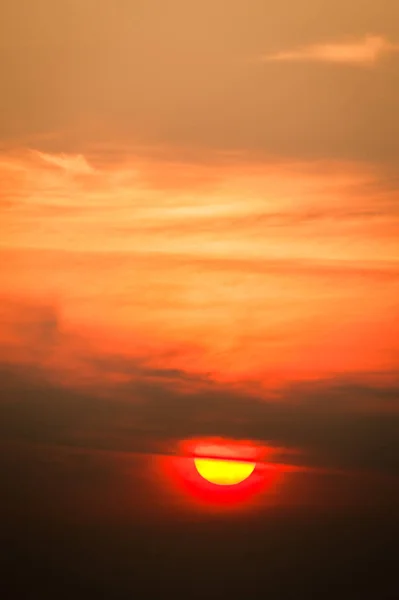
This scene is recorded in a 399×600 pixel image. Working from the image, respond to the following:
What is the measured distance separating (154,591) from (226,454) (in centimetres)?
472

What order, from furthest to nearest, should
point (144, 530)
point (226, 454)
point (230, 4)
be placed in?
point (144, 530)
point (226, 454)
point (230, 4)

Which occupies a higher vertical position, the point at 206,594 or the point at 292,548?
the point at 292,548

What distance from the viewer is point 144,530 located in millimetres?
15641

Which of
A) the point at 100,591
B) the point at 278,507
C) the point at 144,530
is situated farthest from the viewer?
the point at 100,591

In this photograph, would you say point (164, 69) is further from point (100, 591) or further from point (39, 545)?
point (100, 591)

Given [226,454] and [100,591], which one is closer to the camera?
[226,454]

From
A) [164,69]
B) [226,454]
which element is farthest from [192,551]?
[164,69]

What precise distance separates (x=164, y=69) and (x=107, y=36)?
561mm

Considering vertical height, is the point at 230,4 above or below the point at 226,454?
above

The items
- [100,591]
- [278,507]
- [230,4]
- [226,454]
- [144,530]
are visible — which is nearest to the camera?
[230,4]

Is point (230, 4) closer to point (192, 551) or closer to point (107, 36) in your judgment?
point (107, 36)

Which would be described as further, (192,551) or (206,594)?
(192,551)

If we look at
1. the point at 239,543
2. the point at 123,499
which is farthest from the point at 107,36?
the point at 239,543

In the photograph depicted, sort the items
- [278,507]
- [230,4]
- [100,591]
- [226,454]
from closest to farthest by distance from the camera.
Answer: [230,4] → [226,454] → [278,507] → [100,591]
